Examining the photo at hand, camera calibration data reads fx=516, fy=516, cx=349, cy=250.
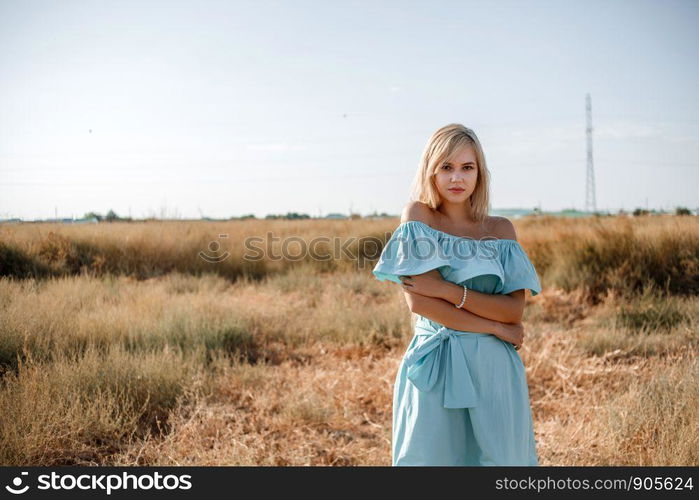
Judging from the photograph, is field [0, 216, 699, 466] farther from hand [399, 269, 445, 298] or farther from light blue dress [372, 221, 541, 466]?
hand [399, 269, 445, 298]

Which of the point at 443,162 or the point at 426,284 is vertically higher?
the point at 443,162

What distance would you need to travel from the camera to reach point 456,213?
248 cm

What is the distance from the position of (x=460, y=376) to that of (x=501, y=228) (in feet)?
2.39

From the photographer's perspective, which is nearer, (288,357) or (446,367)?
(446,367)

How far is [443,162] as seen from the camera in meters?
2.31

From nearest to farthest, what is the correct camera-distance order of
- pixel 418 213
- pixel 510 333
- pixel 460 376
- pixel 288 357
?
pixel 460 376, pixel 510 333, pixel 418 213, pixel 288 357

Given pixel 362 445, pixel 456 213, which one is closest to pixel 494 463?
pixel 456 213

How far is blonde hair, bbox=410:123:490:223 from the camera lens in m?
2.29

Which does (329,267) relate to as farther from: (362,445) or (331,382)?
(362,445)

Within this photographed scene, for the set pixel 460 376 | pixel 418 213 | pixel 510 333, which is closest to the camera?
pixel 460 376

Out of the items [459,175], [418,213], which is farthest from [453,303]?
[459,175]

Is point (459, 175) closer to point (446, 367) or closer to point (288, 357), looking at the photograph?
point (446, 367)

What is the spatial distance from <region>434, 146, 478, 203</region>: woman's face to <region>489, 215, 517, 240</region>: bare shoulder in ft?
0.68

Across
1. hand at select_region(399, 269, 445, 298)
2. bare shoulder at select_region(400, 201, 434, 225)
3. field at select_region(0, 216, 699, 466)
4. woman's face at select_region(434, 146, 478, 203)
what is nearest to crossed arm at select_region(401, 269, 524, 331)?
hand at select_region(399, 269, 445, 298)
